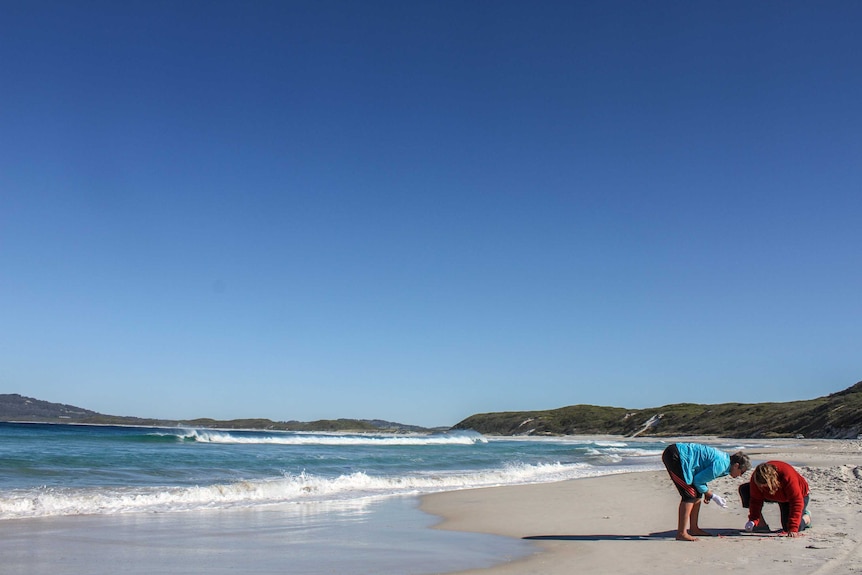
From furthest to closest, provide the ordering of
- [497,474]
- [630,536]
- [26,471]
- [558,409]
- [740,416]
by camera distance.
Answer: [558,409], [740,416], [497,474], [26,471], [630,536]

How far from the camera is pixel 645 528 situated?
899 cm

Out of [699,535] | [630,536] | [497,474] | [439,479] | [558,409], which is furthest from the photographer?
[558,409]

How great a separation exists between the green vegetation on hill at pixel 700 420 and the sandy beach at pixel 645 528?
47.0 meters

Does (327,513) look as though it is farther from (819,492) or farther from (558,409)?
(558,409)

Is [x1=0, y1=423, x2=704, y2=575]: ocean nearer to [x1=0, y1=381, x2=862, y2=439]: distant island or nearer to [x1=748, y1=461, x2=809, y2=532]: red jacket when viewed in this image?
[x1=748, y1=461, x2=809, y2=532]: red jacket

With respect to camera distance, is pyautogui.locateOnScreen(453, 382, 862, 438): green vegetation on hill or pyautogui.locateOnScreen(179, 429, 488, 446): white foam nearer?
pyautogui.locateOnScreen(179, 429, 488, 446): white foam

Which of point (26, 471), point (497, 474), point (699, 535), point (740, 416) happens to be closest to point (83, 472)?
point (26, 471)

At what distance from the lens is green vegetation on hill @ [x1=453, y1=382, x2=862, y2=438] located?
5731 cm

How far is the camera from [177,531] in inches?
350

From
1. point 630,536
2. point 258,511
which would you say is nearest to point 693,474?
point 630,536

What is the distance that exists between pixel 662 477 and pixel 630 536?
33.7 feet

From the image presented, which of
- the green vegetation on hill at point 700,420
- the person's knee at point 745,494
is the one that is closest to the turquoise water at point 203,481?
the person's knee at point 745,494

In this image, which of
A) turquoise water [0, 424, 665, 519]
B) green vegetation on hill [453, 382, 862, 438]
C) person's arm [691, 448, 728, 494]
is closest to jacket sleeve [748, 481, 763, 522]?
person's arm [691, 448, 728, 494]

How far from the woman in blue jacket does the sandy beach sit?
229mm
